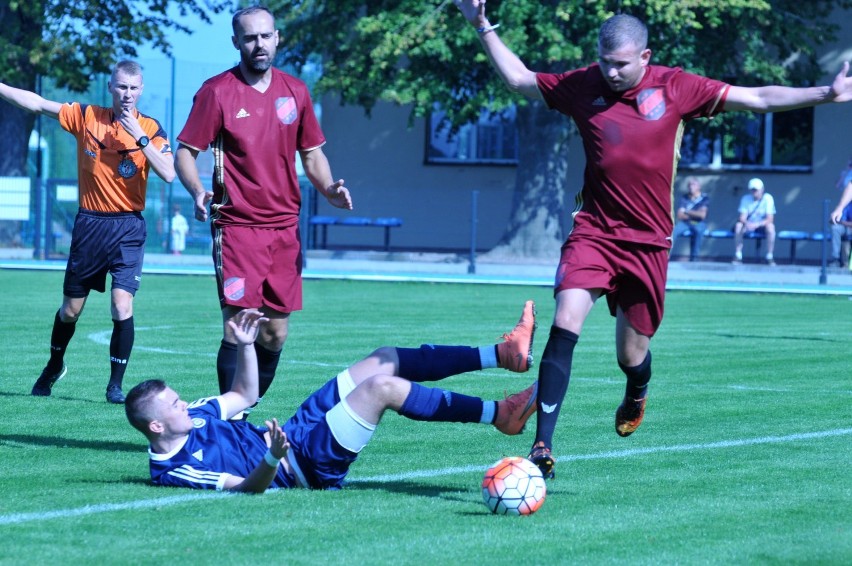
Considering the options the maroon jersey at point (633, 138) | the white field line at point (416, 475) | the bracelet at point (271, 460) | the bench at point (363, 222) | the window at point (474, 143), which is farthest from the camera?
the window at point (474, 143)

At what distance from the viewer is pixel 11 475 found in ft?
22.2

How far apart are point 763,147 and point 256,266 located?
29.7 metres

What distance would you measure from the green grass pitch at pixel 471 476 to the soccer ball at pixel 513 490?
0.08 metres

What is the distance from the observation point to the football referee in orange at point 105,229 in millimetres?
9734

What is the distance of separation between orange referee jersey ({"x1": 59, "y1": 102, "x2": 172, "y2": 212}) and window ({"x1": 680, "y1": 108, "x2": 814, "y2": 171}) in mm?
26065

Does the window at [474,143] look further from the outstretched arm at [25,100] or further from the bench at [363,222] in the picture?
the outstretched arm at [25,100]

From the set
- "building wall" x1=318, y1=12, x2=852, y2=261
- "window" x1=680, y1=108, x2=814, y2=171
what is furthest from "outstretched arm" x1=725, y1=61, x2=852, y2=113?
"window" x1=680, y1=108, x2=814, y2=171

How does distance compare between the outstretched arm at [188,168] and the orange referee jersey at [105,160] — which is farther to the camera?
the orange referee jersey at [105,160]

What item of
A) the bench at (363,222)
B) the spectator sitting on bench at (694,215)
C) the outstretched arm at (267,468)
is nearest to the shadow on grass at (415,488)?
the outstretched arm at (267,468)

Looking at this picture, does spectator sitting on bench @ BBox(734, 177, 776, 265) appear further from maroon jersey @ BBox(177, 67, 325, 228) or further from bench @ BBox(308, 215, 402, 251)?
maroon jersey @ BBox(177, 67, 325, 228)

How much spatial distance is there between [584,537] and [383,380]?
124 cm

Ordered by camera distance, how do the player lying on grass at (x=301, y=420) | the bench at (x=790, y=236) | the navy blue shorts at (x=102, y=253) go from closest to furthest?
1. the player lying on grass at (x=301, y=420)
2. the navy blue shorts at (x=102, y=253)
3. the bench at (x=790, y=236)

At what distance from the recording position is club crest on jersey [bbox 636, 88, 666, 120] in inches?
271

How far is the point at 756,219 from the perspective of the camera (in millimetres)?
29922
